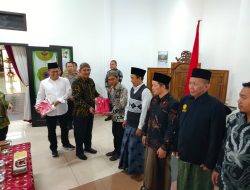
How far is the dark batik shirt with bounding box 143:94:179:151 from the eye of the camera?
1763 millimetres

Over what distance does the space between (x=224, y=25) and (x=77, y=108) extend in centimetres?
333

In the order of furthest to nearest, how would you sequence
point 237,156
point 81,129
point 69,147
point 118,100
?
1. point 69,147
2. point 81,129
3. point 118,100
4. point 237,156

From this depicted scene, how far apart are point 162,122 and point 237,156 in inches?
29.5

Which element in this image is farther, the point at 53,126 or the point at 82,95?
the point at 53,126

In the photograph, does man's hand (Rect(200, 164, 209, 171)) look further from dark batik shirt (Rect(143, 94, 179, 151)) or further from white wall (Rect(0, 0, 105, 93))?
white wall (Rect(0, 0, 105, 93))

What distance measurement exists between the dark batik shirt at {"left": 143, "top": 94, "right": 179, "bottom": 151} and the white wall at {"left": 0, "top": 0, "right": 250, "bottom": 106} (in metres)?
1.92

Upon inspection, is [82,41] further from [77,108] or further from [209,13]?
[209,13]

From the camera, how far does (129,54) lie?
556 centimetres

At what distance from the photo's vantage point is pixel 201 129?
58.6 inches

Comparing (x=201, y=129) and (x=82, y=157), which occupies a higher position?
(x=201, y=129)

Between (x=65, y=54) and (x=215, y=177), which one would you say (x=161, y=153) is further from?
(x=65, y=54)

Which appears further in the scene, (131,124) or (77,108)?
(77,108)

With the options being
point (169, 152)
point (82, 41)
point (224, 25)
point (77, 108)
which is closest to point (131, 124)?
point (169, 152)

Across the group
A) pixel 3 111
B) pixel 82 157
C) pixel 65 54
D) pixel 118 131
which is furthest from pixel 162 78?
pixel 65 54
